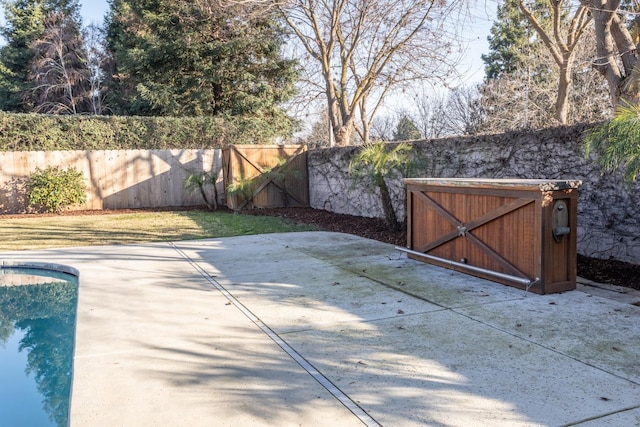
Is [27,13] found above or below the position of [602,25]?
above

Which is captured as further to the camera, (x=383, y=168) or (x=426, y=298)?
(x=383, y=168)

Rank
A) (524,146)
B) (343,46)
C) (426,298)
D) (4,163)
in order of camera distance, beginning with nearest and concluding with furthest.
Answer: (426,298), (524,146), (4,163), (343,46)

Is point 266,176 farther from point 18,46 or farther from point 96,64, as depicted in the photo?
point 18,46

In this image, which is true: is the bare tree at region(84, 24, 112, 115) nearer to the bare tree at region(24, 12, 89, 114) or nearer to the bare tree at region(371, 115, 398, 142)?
the bare tree at region(24, 12, 89, 114)

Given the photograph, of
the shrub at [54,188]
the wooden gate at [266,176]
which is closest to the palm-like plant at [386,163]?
the wooden gate at [266,176]


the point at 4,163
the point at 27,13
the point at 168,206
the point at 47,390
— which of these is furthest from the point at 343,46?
the point at 27,13

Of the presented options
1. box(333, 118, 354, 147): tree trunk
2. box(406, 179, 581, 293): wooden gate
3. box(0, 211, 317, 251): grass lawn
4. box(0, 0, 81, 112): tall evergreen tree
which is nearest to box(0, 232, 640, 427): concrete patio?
box(406, 179, 581, 293): wooden gate

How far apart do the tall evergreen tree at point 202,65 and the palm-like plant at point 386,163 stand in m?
12.7

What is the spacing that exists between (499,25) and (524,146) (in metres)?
25.4

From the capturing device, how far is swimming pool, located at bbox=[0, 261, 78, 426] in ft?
11.2

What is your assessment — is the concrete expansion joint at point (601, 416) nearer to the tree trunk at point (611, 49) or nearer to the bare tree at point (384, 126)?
the tree trunk at point (611, 49)

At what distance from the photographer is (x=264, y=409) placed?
9.00 feet

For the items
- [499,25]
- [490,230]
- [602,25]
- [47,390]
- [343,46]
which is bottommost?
[47,390]

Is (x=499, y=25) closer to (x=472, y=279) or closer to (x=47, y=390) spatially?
(x=472, y=279)
